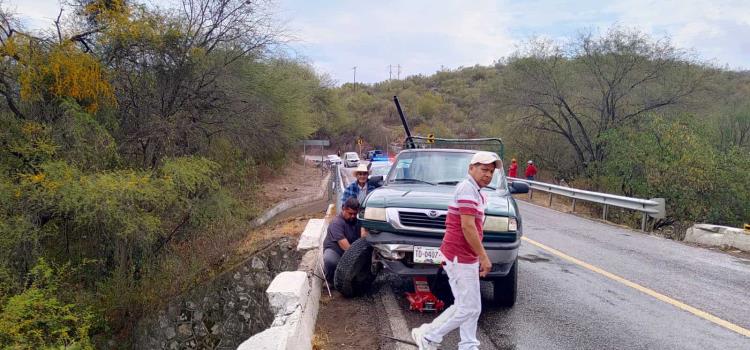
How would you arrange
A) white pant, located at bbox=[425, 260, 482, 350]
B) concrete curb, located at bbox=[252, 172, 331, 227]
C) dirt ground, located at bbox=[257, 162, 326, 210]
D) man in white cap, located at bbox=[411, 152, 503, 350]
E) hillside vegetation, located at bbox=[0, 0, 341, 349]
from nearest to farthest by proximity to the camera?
man in white cap, located at bbox=[411, 152, 503, 350]
white pant, located at bbox=[425, 260, 482, 350]
hillside vegetation, located at bbox=[0, 0, 341, 349]
concrete curb, located at bbox=[252, 172, 331, 227]
dirt ground, located at bbox=[257, 162, 326, 210]

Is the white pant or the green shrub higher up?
the white pant

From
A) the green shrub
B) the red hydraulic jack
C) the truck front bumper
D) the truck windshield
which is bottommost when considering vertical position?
the green shrub

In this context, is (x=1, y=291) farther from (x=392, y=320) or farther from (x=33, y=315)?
(x=392, y=320)

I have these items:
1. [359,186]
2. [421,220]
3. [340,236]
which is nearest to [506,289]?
[421,220]

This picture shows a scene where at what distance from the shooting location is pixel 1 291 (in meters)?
12.5

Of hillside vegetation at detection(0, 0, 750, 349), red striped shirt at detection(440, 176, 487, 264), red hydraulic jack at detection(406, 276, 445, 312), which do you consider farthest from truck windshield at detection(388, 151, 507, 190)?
hillside vegetation at detection(0, 0, 750, 349)

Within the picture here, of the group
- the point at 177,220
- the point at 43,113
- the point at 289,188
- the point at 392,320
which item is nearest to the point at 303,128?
the point at 289,188

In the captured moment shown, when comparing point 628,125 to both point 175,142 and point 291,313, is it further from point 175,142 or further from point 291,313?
point 291,313

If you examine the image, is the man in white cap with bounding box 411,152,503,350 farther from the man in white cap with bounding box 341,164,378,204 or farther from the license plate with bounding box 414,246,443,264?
the man in white cap with bounding box 341,164,378,204

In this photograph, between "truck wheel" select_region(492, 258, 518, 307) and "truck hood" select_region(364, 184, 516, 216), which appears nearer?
"truck hood" select_region(364, 184, 516, 216)

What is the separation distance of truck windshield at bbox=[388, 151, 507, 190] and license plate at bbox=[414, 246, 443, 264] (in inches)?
68.1

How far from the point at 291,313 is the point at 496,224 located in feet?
7.98

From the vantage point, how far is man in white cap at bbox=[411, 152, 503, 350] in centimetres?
433

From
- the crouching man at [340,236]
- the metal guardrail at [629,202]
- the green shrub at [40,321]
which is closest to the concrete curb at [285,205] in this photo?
the green shrub at [40,321]
